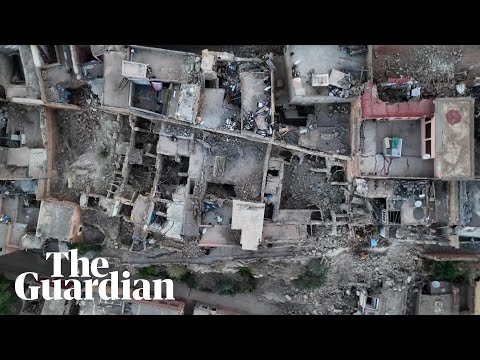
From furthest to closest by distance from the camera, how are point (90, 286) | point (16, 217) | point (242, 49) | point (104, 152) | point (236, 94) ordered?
point (90, 286), point (16, 217), point (104, 152), point (242, 49), point (236, 94)

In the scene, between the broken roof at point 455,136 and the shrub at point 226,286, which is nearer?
the broken roof at point 455,136

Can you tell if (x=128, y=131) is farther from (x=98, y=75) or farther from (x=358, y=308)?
(x=358, y=308)

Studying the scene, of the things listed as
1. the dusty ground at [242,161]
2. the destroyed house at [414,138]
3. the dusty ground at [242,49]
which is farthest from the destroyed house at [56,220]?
the destroyed house at [414,138]

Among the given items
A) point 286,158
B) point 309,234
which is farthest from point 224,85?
point 309,234

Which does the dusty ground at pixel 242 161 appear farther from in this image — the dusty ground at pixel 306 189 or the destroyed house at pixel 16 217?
the destroyed house at pixel 16 217

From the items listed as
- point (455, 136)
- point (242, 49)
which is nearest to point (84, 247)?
point (242, 49)

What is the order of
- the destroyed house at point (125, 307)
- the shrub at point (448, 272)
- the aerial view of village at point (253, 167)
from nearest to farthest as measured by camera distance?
the aerial view of village at point (253, 167), the shrub at point (448, 272), the destroyed house at point (125, 307)

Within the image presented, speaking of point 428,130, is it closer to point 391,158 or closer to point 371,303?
point 391,158
